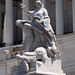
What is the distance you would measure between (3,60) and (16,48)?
2.51 meters

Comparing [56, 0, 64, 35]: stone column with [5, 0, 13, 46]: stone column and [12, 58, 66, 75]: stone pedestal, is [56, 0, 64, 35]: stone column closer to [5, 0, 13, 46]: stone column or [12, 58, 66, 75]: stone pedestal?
[5, 0, 13, 46]: stone column

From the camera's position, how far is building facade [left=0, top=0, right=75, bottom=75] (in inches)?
2159

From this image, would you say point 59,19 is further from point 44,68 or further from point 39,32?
point 44,68

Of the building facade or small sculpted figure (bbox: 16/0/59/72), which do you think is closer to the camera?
small sculpted figure (bbox: 16/0/59/72)

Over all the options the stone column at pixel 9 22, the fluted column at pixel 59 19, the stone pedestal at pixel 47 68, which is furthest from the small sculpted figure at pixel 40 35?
the stone column at pixel 9 22

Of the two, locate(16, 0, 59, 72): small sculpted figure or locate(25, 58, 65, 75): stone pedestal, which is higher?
locate(16, 0, 59, 72): small sculpted figure

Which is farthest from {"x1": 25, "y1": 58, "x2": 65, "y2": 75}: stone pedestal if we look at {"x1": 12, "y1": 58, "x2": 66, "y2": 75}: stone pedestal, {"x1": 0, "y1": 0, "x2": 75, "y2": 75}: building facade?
{"x1": 0, "y1": 0, "x2": 75, "y2": 75}: building facade

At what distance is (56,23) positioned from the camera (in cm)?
6056

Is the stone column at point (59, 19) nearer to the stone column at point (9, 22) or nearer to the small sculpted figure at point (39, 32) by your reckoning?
the stone column at point (9, 22)

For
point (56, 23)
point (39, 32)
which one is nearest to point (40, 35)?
point (39, 32)

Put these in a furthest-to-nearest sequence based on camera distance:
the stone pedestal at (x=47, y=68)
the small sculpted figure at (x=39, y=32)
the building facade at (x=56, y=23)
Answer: the building facade at (x=56, y=23)
the small sculpted figure at (x=39, y=32)
the stone pedestal at (x=47, y=68)

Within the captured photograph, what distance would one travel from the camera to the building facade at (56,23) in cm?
5484

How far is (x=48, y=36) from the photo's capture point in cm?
2733

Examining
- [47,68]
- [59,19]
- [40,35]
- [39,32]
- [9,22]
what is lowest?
[47,68]
